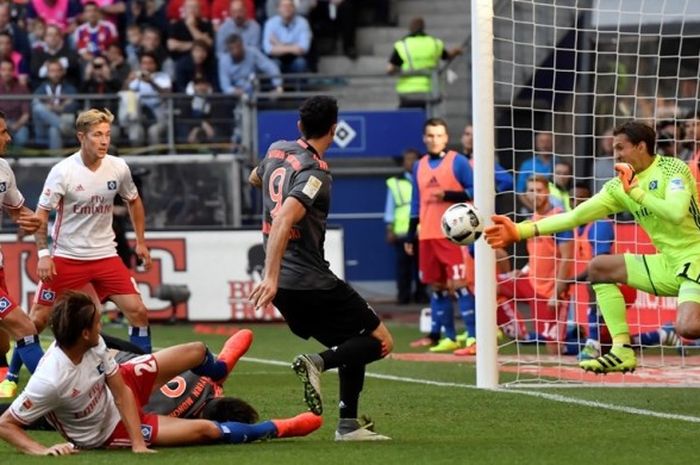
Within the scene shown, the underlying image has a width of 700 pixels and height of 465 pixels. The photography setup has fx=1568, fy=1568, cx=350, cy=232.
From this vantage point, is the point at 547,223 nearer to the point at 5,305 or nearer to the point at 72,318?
the point at 5,305

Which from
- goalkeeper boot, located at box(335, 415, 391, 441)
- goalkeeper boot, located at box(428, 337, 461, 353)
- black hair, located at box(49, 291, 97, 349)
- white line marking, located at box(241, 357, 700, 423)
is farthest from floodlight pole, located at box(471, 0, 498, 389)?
black hair, located at box(49, 291, 97, 349)

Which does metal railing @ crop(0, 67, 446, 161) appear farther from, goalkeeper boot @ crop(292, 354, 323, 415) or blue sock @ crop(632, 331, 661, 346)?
goalkeeper boot @ crop(292, 354, 323, 415)

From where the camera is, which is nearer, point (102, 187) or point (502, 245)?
point (502, 245)

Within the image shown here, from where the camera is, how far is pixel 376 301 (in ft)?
72.8

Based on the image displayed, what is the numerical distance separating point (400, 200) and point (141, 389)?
12986 millimetres

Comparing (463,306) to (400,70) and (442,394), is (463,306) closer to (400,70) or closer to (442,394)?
(442,394)

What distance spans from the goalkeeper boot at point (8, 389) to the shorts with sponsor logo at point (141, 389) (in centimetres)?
308

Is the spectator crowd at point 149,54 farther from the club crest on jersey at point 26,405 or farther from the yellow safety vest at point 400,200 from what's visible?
the club crest on jersey at point 26,405

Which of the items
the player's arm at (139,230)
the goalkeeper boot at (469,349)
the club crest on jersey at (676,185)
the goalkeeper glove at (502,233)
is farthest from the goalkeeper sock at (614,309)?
the goalkeeper boot at (469,349)

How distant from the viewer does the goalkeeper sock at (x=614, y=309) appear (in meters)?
10.9

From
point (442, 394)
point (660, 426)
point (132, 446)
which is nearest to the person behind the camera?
point (132, 446)

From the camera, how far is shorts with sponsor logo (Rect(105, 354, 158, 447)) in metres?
8.27

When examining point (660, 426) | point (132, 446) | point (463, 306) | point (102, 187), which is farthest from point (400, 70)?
point (132, 446)

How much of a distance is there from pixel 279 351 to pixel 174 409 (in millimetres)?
6619
